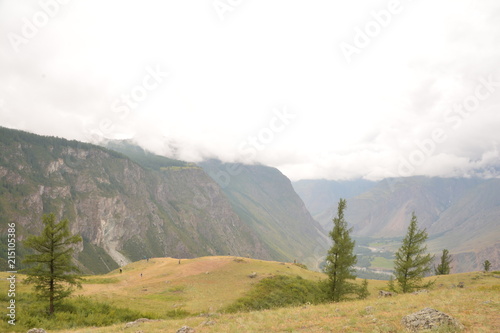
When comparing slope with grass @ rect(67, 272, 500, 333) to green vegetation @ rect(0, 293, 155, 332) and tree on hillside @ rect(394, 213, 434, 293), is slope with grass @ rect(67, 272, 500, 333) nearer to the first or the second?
green vegetation @ rect(0, 293, 155, 332)

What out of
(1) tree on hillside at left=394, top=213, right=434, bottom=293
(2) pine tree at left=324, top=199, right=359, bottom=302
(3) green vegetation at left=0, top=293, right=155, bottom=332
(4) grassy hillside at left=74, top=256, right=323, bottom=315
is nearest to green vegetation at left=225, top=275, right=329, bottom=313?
(2) pine tree at left=324, top=199, right=359, bottom=302

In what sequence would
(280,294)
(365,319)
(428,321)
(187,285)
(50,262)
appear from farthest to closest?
(187,285) → (280,294) → (50,262) → (365,319) → (428,321)

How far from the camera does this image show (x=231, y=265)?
204ft

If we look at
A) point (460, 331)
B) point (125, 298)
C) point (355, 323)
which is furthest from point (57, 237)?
point (460, 331)

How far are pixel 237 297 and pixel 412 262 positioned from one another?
86.1 ft

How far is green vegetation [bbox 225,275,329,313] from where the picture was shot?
1425 inches

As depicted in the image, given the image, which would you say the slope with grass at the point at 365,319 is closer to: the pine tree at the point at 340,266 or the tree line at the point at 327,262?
the pine tree at the point at 340,266

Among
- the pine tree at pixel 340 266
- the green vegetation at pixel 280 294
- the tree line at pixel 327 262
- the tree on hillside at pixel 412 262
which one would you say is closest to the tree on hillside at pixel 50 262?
the tree line at pixel 327 262

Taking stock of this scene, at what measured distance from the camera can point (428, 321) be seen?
1352 centimetres

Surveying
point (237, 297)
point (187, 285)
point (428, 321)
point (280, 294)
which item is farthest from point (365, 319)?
point (187, 285)

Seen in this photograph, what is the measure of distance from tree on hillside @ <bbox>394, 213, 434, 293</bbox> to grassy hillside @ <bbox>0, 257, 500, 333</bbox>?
642 cm

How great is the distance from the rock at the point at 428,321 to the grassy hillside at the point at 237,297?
602 millimetres

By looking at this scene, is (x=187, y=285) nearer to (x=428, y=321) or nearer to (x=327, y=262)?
(x=327, y=262)

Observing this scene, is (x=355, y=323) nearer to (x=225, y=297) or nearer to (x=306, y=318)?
(x=306, y=318)
